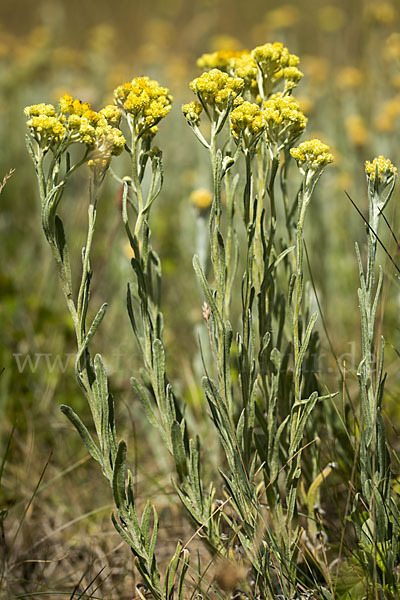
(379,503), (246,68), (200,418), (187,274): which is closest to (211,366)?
(200,418)

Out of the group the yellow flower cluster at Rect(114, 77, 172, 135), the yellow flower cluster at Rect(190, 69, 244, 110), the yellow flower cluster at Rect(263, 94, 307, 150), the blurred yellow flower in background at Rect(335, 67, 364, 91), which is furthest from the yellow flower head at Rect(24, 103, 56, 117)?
the blurred yellow flower in background at Rect(335, 67, 364, 91)

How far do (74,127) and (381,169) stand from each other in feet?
1.73

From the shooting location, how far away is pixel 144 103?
1.03 m

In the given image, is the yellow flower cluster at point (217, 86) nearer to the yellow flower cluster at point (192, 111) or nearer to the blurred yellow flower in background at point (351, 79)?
the yellow flower cluster at point (192, 111)

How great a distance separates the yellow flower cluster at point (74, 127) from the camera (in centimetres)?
96

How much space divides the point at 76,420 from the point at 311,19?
6.33 m

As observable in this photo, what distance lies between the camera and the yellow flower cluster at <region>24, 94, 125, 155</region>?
37.8 inches

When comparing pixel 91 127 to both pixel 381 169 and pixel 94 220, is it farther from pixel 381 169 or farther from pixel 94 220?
pixel 381 169

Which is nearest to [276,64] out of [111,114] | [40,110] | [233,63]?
[233,63]

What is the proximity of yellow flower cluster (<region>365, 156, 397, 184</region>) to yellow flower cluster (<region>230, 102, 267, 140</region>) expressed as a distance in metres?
0.19

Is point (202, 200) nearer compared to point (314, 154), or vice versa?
point (314, 154)

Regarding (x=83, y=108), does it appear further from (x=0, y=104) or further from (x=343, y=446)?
(x=0, y=104)

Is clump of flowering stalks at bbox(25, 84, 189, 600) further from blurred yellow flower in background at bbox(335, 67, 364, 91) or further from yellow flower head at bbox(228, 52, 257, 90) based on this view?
blurred yellow flower in background at bbox(335, 67, 364, 91)

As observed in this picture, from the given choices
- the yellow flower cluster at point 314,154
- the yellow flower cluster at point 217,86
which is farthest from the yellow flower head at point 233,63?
the yellow flower cluster at point 314,154
